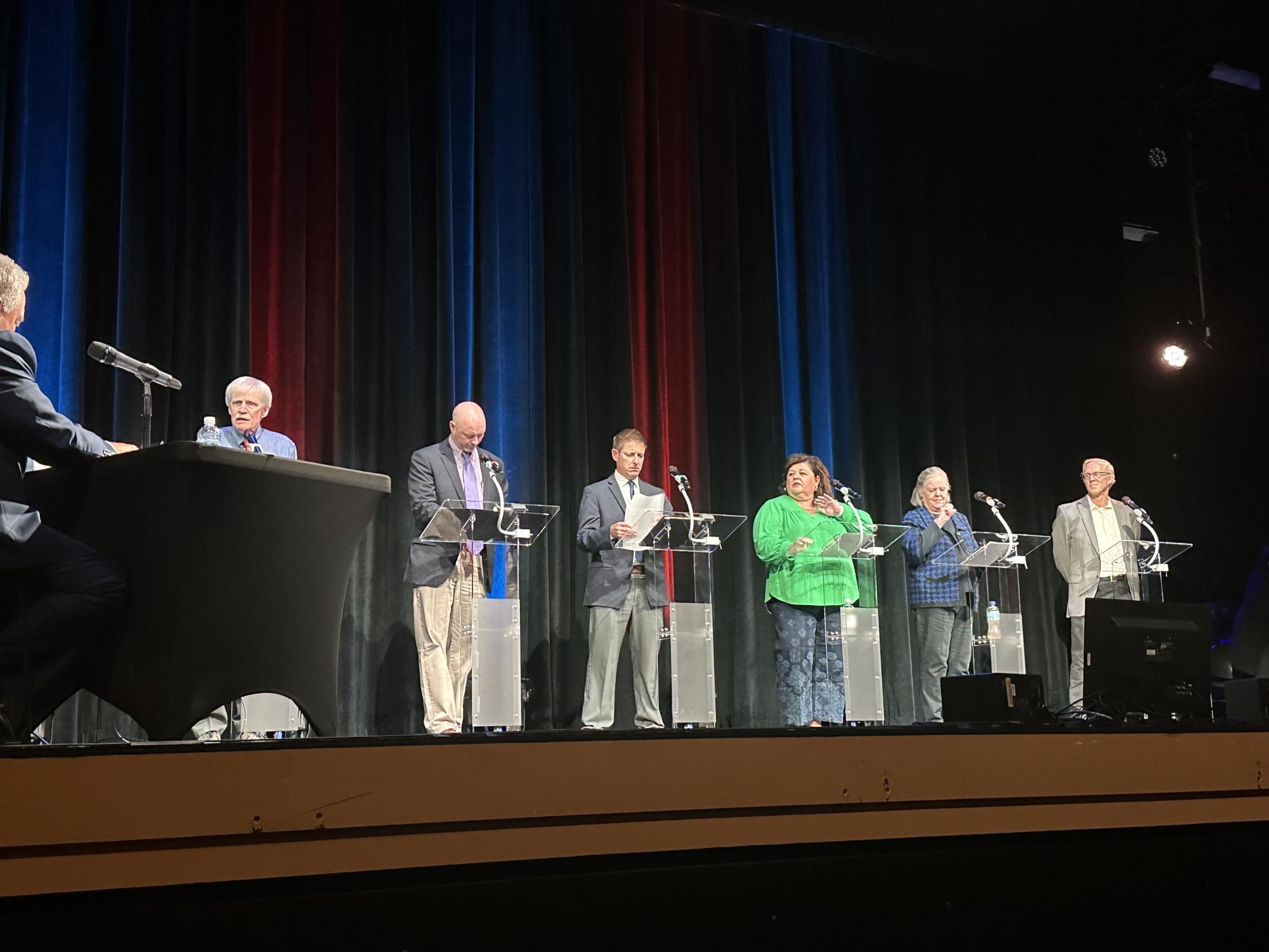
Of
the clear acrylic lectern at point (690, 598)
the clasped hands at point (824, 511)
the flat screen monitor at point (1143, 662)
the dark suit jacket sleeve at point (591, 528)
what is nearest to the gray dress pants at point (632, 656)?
the dark suit jacket sleeve at point (591, 528)

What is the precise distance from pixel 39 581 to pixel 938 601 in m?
4.09

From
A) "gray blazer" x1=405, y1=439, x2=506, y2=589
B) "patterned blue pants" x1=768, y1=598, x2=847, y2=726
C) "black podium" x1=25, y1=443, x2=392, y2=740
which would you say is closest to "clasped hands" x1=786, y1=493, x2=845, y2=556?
"patterned blue pants" x1=768, y1=598, x2=847, y2=726

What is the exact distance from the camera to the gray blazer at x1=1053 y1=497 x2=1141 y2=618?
620cm

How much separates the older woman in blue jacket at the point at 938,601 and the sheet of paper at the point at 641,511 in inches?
49.7

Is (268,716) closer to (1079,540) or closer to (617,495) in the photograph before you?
(617,495)

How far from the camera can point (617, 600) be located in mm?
5281

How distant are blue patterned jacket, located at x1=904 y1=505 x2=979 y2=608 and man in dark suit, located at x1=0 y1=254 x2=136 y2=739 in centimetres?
368

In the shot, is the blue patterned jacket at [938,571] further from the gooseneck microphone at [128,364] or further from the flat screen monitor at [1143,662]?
the gooseneck microphone at [128,364]

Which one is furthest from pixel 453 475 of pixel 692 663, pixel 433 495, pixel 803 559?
pixel 803 559

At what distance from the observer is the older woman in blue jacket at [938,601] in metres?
5.47

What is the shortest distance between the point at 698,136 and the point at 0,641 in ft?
17.5

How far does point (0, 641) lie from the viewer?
2.45 metres

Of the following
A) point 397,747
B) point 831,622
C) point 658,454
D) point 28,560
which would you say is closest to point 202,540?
point 28,560

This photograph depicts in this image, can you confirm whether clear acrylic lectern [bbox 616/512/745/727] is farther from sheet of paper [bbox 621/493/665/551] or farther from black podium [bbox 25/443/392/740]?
black podium [bbox 25/443/392/740]
